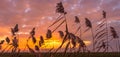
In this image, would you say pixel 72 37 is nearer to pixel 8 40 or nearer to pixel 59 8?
pixel 59 8

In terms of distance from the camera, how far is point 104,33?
9570mm

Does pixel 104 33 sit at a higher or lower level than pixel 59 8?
lower

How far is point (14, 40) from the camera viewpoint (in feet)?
30.3

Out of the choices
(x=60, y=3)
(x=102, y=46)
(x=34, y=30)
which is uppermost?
(x=60, y=3)

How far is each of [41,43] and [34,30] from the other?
0.61 m

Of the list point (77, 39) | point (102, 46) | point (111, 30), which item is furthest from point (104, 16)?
point (77, 39)

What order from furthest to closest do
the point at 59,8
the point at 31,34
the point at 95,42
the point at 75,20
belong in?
the point at 75,20 < the point at 95,42 < the point at 31,34 < the point at 59,8

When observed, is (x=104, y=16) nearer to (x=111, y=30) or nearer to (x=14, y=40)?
(x=111, y=30)

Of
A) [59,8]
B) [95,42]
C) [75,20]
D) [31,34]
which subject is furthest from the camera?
[75,20]

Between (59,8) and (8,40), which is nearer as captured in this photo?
(59,8)

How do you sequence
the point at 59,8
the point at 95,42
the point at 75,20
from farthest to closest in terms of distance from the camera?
the point at 75,20, the point at 95,42, the point at 59,8

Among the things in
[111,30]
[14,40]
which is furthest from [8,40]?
[111,30]

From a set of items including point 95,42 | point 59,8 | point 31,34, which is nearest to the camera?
point 59,8

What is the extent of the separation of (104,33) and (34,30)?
2.16m
